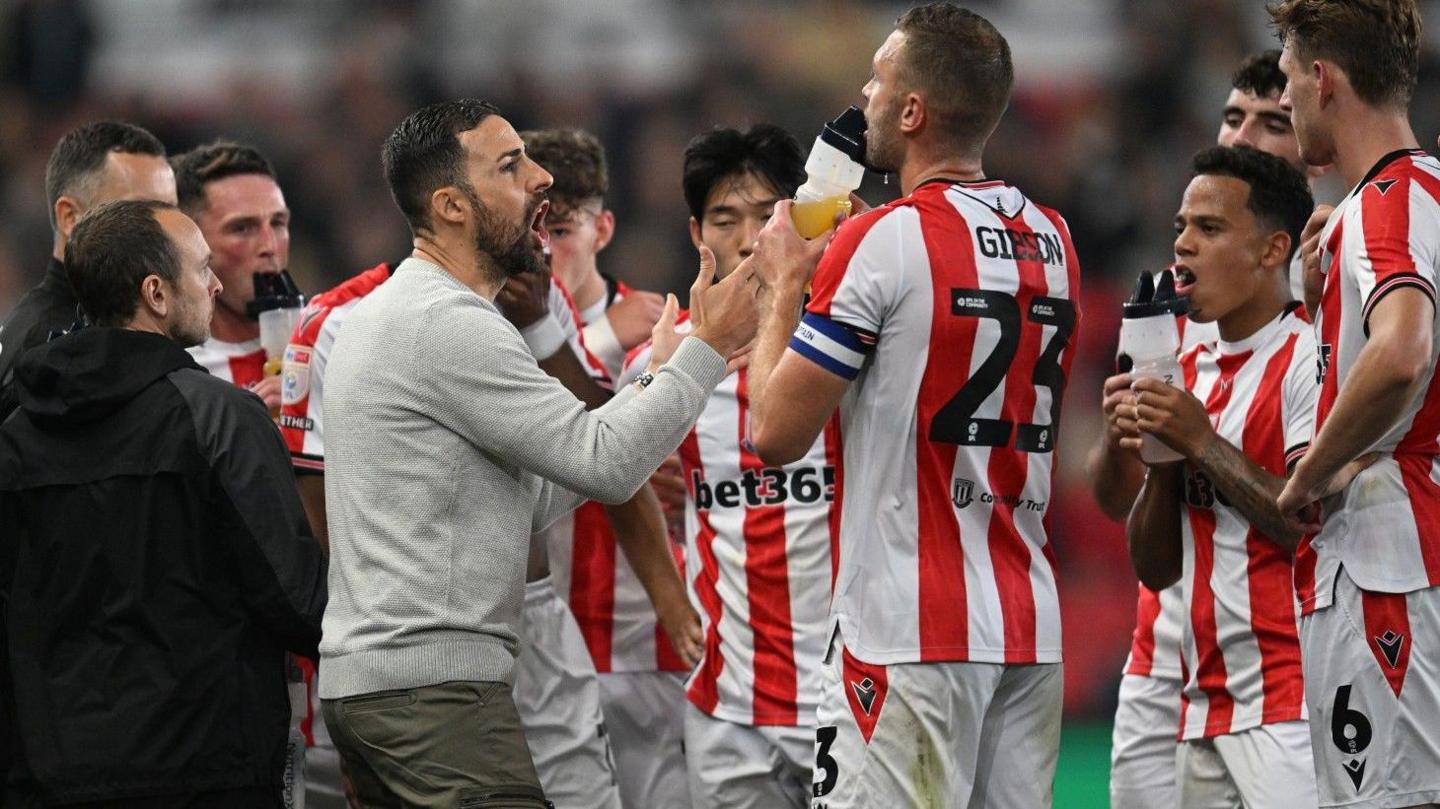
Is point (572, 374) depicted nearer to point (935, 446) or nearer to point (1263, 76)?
point (935, 446)

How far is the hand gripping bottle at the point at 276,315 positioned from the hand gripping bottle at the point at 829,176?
2.04m

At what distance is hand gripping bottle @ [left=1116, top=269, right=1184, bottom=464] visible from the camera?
456cm

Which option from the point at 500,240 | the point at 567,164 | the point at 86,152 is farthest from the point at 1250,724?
the point at 86,152

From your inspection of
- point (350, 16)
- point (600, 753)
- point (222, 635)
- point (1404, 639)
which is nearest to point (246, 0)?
point (350, 16)

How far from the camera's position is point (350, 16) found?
11445mm

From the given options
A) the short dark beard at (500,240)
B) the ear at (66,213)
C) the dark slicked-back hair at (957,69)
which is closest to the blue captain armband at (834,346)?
the dark slicked-back hair at (957,69)

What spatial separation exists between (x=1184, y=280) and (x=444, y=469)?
2.34 m

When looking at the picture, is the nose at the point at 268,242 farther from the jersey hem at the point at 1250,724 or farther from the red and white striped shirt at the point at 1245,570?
the jersey hem at the point at 1250,724

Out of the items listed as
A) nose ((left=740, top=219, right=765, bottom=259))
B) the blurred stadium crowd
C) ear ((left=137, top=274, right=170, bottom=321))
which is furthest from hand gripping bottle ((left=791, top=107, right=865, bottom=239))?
the blurred stadium crowd

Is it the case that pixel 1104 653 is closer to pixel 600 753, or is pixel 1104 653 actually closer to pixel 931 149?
pixel 600 753

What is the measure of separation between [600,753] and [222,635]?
5.66ft

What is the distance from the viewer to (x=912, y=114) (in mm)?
3996

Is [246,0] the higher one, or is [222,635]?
[246,0]

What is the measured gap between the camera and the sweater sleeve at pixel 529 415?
3.67 metres
